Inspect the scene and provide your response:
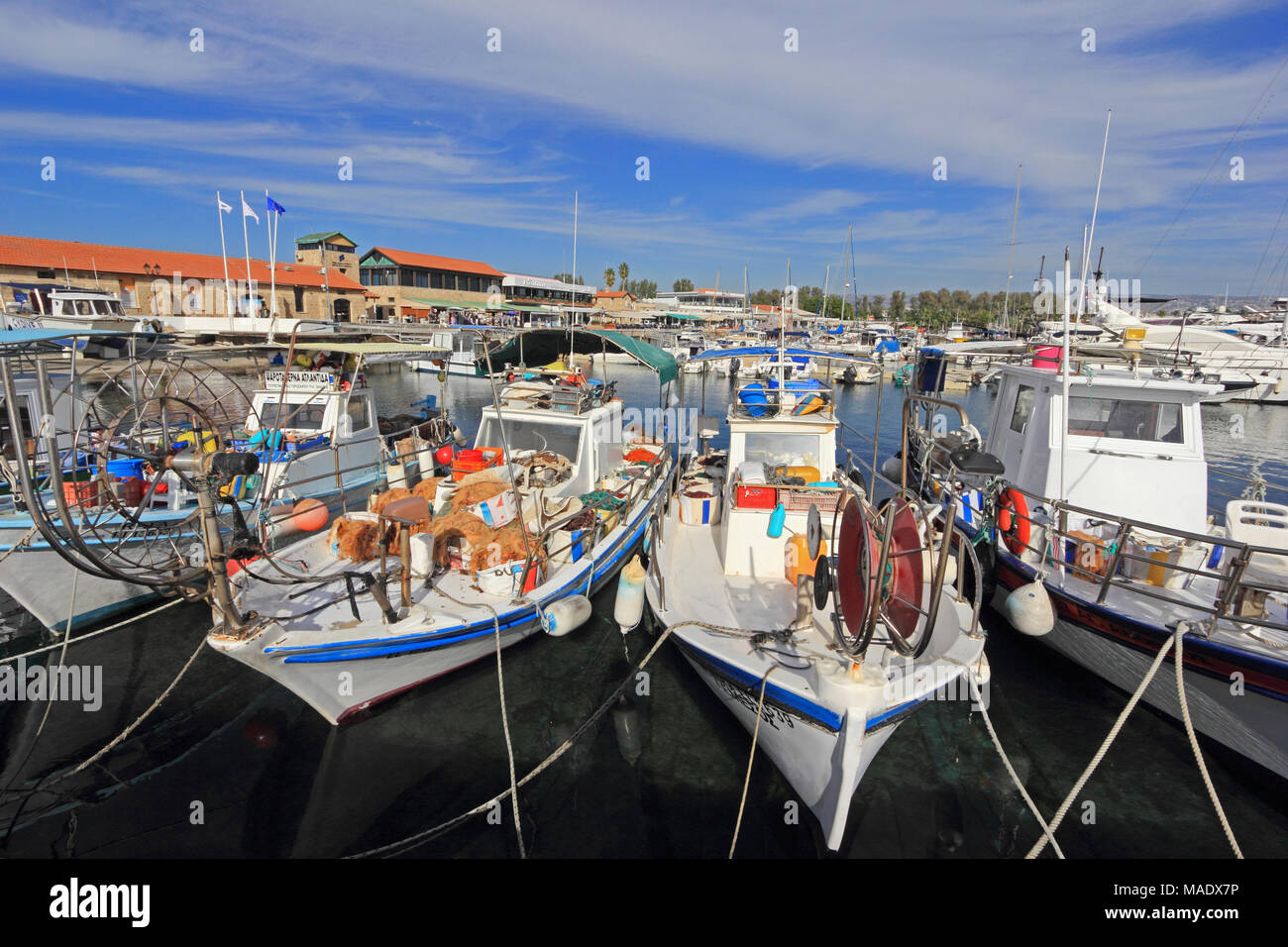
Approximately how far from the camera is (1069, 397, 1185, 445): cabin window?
9.21 m

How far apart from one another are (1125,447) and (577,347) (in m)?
9.61

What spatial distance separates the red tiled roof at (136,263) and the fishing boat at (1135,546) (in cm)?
5302

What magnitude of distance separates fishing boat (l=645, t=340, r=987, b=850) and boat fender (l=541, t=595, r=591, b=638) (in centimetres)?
90

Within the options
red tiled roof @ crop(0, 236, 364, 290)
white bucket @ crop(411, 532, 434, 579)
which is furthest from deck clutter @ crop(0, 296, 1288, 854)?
red tiled roof @ crop(0, 236, 364, 290)

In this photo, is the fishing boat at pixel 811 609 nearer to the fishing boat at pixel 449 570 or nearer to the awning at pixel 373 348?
the fishing boat at pixel 449 570

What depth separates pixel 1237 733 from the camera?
659 centimetres

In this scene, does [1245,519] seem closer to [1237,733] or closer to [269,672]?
[1237,733]

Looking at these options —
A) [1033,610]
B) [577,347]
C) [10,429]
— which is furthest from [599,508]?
[10,429]

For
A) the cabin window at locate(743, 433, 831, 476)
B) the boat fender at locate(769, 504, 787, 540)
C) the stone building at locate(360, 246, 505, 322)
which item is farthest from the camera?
the stone building at locate(360, 246, 505, 322)

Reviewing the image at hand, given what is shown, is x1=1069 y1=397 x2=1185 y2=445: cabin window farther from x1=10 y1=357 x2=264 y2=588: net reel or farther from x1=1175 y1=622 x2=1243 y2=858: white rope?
x1=10 y1=357 x2=264 y2=588: net reel

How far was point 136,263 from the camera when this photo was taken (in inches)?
1751

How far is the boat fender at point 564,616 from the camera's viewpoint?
6.92 meters
